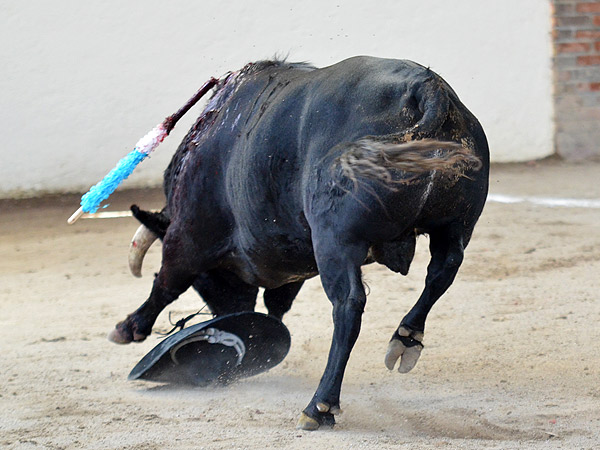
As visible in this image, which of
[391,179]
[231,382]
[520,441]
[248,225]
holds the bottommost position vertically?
[231,382]

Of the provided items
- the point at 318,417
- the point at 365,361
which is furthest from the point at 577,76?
the point at 318,417

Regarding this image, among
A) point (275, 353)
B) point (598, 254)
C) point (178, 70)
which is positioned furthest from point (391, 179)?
point (178, 70)

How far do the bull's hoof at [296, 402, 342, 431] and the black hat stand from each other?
34.5 inches

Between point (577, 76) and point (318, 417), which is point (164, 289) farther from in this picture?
point (577, 76)

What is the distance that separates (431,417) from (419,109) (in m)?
1.08

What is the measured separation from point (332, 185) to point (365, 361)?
4.52 feet

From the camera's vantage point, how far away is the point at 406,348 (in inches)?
121

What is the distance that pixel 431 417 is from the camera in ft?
9.98

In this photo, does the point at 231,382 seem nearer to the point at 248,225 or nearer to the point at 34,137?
the point at 248,225

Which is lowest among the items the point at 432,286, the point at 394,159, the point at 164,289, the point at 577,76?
the point at 577,76

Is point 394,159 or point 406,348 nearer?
point 394,159

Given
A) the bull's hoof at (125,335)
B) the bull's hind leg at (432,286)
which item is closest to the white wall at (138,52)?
the bull's hoof at (125,335)

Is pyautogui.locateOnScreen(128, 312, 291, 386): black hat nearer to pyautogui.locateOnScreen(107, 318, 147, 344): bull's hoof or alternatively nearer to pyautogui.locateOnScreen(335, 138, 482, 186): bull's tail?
pyautogui.locateOnScreen(107, 318, 147, 344): bull's hoof

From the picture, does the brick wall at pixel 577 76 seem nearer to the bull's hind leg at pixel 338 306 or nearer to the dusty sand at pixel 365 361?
the dusty sand at pixel 365 361
